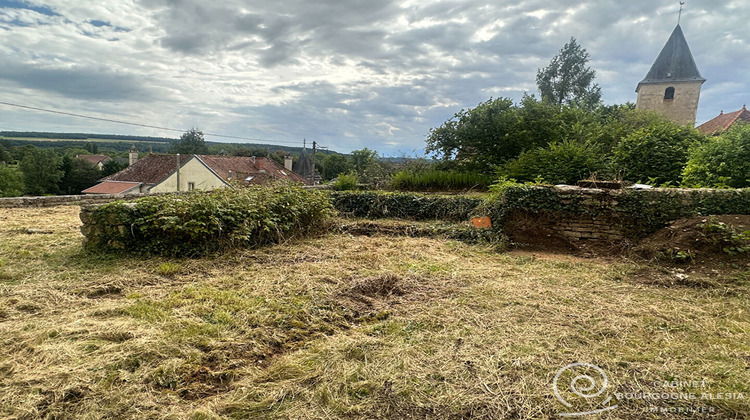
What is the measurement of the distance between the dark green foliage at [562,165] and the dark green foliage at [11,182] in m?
42.5

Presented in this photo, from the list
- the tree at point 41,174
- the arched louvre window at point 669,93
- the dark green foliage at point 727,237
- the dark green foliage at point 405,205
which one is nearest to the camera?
the dark green foliage at point 727,237

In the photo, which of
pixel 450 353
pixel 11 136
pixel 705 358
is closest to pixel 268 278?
pixel 450 353

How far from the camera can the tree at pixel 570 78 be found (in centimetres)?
2506

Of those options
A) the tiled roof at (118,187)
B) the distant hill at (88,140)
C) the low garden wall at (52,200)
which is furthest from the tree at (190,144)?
the low garden wall at (52,200)

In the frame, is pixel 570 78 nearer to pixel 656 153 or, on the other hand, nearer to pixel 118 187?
pixel 656 153

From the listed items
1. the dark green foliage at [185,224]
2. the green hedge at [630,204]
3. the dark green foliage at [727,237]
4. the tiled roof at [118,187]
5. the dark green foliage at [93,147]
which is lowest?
the tiled roof at [118,187]

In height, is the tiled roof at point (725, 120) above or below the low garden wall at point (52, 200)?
above

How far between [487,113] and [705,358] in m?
10.3

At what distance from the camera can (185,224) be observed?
418cm

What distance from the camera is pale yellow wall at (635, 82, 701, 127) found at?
27.0m

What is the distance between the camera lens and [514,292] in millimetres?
3354

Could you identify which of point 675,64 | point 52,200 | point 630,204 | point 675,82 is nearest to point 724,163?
point 630,204

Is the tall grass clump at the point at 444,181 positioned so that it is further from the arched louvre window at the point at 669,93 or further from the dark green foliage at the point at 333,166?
the dark green foliage at the point at 333,166

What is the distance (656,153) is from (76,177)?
5050cm
